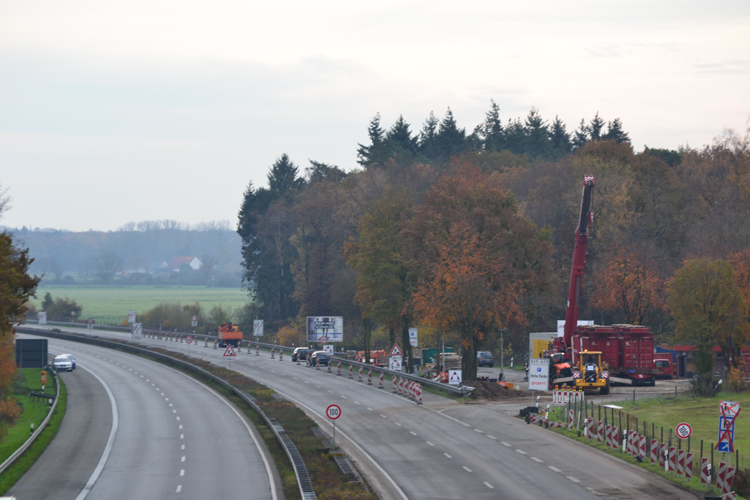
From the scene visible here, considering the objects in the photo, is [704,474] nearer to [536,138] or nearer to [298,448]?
[298,448]

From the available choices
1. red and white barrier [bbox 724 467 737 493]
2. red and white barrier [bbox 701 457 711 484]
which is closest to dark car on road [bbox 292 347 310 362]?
red and white barrier [bbox 701 457 711 484]

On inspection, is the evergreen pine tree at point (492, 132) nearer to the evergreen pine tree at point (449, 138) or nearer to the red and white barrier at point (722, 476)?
the evergreen pine tree at point (449, 138)

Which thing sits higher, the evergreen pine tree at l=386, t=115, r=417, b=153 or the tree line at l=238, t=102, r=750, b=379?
the evergreen pine tree at l=386, t=115, r=417, b=153

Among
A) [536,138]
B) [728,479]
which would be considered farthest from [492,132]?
[728,479]

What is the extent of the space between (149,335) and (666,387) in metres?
75.7

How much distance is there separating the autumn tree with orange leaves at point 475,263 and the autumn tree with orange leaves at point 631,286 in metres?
19.0

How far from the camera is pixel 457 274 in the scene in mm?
55469

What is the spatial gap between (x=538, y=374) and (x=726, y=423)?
15.6 meters

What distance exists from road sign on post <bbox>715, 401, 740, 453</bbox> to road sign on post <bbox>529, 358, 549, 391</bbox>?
14923mm

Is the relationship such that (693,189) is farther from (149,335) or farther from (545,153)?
(149,335)

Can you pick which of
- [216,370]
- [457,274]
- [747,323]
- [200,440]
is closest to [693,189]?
[747,323]

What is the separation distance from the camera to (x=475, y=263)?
2173 inches

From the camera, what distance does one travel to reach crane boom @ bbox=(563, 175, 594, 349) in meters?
51.6

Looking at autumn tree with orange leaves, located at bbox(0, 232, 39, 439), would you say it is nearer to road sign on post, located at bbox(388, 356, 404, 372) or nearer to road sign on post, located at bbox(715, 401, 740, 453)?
road sign on post, located at bbox(715, 401, 740, 453)
